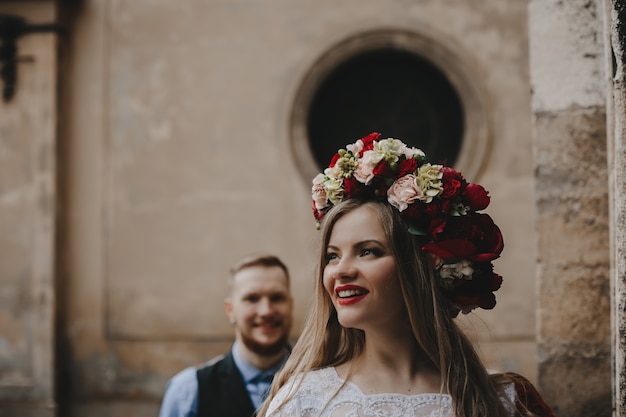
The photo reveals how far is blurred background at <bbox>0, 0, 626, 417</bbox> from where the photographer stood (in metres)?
6.89

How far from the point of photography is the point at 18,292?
23.8 ft

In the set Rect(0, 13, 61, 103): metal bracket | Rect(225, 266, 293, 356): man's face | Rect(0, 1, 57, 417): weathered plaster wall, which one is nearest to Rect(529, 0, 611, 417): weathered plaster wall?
Rect(225, 266, 293, 356): man's face

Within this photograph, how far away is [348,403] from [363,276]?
380mm

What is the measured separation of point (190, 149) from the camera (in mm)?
7199

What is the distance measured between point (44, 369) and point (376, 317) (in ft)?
18.2

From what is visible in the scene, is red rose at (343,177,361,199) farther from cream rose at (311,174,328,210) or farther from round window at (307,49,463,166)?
round window at (307,49,463,166)

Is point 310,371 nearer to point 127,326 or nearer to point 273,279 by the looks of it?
point 273,279

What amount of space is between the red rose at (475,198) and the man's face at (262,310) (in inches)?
58.6

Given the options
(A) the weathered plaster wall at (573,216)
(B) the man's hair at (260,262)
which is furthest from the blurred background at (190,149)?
(A) the weathered plaster wall at (573,216)

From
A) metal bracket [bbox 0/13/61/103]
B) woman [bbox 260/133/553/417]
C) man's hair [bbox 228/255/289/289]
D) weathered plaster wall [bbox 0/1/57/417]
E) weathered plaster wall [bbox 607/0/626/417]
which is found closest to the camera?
weathered plaster wall [bbox 607/0/626/417]

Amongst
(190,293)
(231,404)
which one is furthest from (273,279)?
(190,293)

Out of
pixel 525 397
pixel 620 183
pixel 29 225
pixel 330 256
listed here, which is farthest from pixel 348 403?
pixel 29 225

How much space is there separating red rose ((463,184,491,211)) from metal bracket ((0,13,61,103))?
5.79 meters

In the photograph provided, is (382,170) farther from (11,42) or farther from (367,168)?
(11,42)
